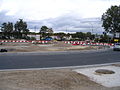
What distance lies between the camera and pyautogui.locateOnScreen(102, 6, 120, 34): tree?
70.7m

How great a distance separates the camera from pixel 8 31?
96312mm

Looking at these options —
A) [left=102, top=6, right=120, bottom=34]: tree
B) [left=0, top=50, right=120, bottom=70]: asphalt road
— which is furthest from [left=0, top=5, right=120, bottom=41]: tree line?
[left=0, top=50, right=120, bottom=70]: asphalt road

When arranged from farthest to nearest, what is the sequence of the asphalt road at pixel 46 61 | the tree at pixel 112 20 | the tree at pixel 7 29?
the tree at pixel 7 29 < the tree at pixel 112 20 < the asphalt road at pixel 46 61

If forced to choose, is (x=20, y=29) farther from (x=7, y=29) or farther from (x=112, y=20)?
(x=112, y=20)

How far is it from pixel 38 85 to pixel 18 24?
94.9 meters

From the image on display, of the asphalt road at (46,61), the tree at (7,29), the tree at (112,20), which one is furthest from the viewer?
the tree at (7,29)

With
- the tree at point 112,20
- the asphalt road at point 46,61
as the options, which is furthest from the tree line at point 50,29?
the asphalt road at point 46,61

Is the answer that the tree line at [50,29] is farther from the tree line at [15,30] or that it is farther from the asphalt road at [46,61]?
the asphalt road at [46,61]

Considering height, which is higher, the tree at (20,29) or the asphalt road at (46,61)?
the tree at (20,29)

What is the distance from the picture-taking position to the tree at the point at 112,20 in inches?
2783

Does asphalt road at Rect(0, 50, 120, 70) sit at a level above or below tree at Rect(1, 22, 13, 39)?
below

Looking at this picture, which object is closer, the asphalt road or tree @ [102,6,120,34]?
the asphalt road

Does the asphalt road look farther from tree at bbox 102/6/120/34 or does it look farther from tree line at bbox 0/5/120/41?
tree at bbox 102/6/120/34

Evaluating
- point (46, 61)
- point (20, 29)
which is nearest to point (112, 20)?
point (20, 29)
